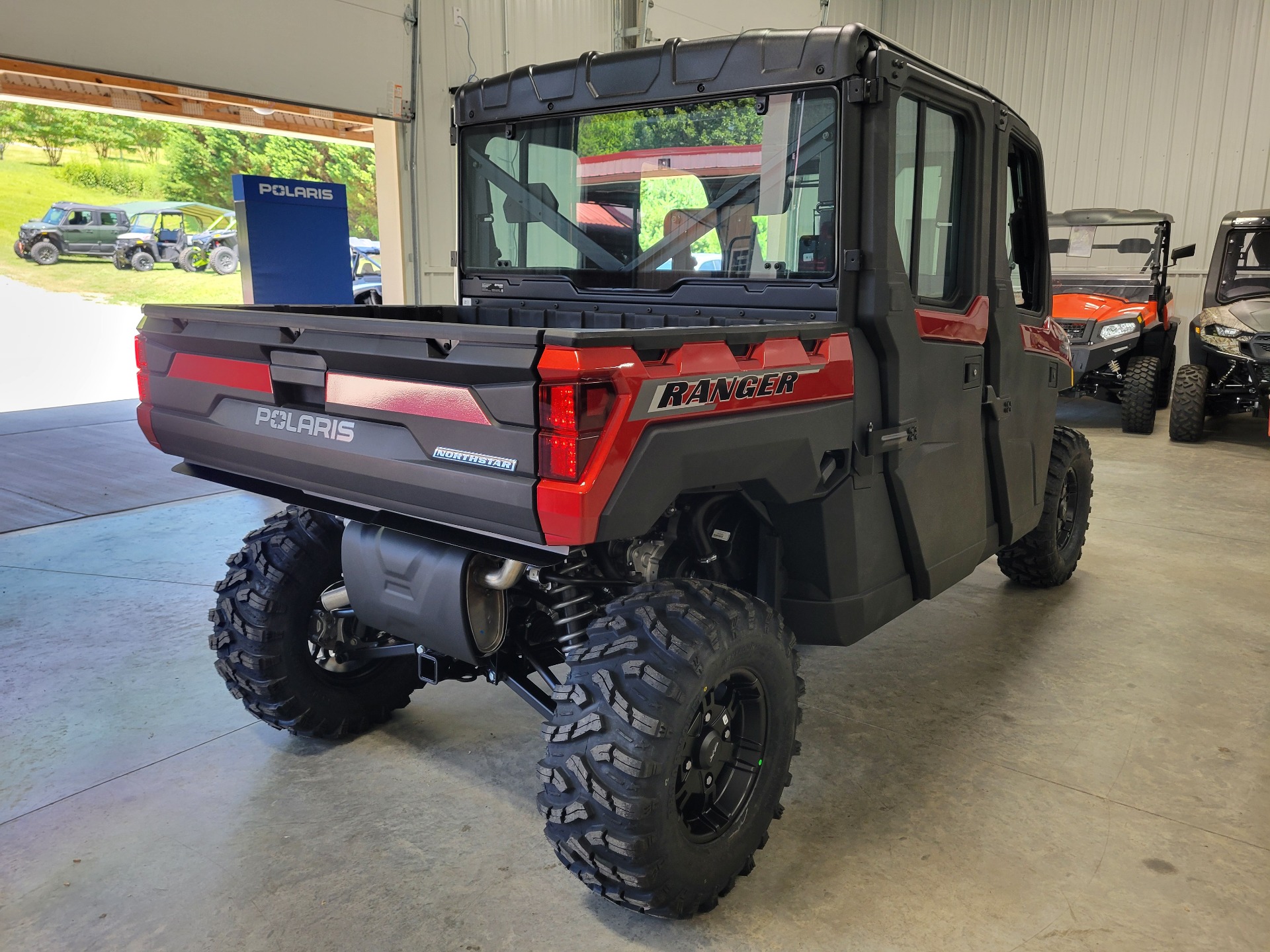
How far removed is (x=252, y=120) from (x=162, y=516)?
4494 mm

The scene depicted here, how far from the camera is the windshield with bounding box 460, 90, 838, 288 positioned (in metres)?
2.54

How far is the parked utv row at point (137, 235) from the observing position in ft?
47.2

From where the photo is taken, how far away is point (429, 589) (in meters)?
2.24

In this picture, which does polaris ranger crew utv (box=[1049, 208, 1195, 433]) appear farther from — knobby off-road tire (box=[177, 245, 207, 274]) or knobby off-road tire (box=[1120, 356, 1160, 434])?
knobby off-road tire (box=[177, 245, 207, 274])

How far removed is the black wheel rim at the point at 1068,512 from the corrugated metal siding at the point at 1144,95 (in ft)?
27.5

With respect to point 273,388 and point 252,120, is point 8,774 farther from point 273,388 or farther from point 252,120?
point 252,120

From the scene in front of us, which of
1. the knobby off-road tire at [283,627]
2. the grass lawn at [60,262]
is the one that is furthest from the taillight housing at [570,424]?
the grass lawn at [60,262]

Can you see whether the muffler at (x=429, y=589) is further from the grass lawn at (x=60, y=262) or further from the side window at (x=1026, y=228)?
the grass lawn at (x=60, y=262)

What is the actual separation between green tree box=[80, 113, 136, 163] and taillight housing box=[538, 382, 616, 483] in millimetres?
16307

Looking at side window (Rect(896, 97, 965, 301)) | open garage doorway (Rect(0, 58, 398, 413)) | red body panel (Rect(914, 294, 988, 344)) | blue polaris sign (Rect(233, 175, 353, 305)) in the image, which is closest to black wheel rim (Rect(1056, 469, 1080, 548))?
red body panel (Rect(914, 294, 988, 344))

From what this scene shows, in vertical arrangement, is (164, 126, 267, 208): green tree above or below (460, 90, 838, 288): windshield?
above

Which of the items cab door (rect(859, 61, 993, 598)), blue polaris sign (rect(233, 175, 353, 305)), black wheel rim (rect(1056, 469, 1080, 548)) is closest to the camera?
cab door (rect(859, 61, 993, 598))

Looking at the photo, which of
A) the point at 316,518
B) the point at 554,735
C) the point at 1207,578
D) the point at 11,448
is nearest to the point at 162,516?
the point at 11,448

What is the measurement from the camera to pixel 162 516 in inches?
219
